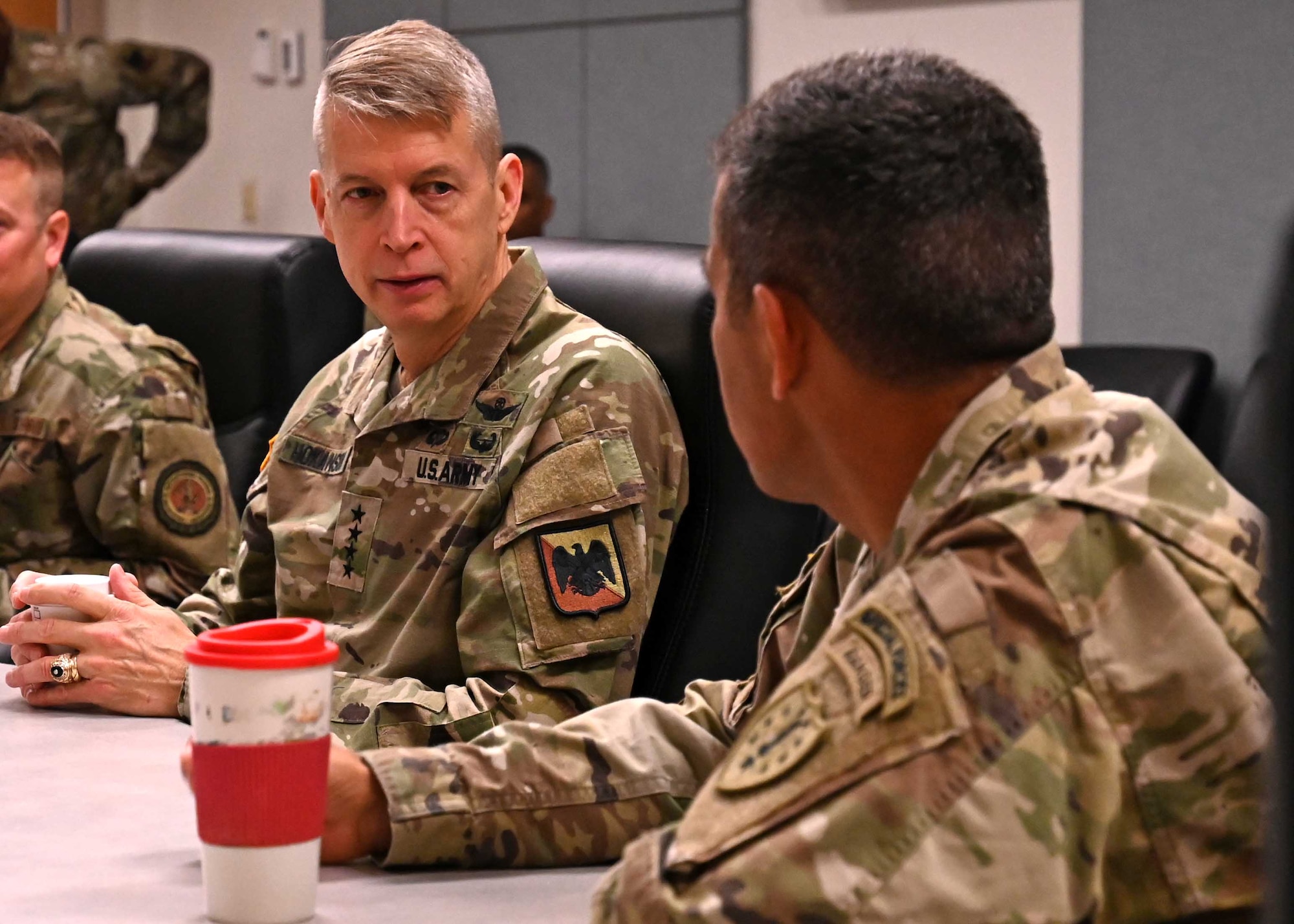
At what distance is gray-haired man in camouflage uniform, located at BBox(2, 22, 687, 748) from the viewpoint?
1.46 metres

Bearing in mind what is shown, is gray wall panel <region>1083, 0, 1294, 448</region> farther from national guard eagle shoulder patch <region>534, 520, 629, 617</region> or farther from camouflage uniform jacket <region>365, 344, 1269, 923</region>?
camouflage uniform jacket <region>365, 344, 1269, 923</region>

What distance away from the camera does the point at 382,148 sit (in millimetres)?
1673

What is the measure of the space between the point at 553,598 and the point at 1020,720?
75 centimetres

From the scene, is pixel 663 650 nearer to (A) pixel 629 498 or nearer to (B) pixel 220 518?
(A) pixel 629 498

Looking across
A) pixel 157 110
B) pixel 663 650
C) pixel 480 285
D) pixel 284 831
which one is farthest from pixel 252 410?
pixel 157 110

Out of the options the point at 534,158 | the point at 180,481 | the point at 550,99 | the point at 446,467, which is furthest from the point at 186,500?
the point at 550,99

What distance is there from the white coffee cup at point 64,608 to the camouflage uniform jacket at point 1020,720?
0.91m

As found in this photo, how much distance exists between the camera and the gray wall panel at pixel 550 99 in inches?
175

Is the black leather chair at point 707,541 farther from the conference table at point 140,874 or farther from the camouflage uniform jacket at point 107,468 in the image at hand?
the camouflage uniform jacket at point 107,468

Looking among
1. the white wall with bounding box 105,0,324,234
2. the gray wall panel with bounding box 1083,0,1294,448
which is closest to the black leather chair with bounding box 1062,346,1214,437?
the gray wall panel with bounding box 1083,0,1294,448

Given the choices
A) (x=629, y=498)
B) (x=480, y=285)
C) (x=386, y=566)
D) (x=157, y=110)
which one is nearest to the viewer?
(x=629, y=498)

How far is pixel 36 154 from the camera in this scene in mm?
2549

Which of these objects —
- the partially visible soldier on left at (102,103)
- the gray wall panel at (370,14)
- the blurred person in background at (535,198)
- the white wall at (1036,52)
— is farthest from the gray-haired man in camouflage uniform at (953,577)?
the partially visible soldier on left at (102,103)

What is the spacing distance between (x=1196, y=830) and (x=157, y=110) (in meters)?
4.66
